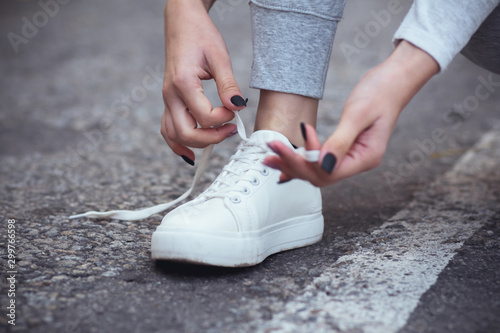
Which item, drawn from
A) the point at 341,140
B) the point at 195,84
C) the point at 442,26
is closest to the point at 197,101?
the point at 195,84

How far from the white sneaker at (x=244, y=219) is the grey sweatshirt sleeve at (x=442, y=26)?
0.32m

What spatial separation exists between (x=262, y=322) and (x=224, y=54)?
518mm

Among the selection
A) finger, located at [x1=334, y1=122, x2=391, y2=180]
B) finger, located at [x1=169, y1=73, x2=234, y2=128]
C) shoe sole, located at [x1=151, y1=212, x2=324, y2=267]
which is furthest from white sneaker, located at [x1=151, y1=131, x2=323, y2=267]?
finger, located at [x1=334, y1=122, x2=391, y2=180]

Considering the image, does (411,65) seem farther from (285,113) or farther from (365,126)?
(285,113)

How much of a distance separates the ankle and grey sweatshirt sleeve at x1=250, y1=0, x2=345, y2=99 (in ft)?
0.06

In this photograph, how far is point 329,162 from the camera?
63 cm

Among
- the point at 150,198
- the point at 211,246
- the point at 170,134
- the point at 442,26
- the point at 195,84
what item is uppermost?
the point at 442,26

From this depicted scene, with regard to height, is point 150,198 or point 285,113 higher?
point 285,113

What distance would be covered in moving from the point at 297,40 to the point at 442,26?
31 cm

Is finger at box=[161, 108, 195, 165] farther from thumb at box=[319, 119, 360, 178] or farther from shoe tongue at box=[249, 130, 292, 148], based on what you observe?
thumb at box=[319, 119, 360, 178]

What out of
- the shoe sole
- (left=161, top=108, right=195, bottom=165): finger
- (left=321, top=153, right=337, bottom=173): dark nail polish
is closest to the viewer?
(left=321, top=153, right=337, bottom=173): dark nail polish

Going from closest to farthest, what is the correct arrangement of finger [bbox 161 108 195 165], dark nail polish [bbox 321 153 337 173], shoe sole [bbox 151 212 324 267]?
dark nail polish [bbox 321 153 337 173]
shoe sole [bbox 151 212 324 267]
finger [bbox 161 108 195 165]

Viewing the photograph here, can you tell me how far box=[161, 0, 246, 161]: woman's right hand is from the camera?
0.84 metres

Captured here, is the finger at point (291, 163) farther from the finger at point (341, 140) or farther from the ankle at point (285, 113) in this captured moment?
the ankle at point (285, 113)
